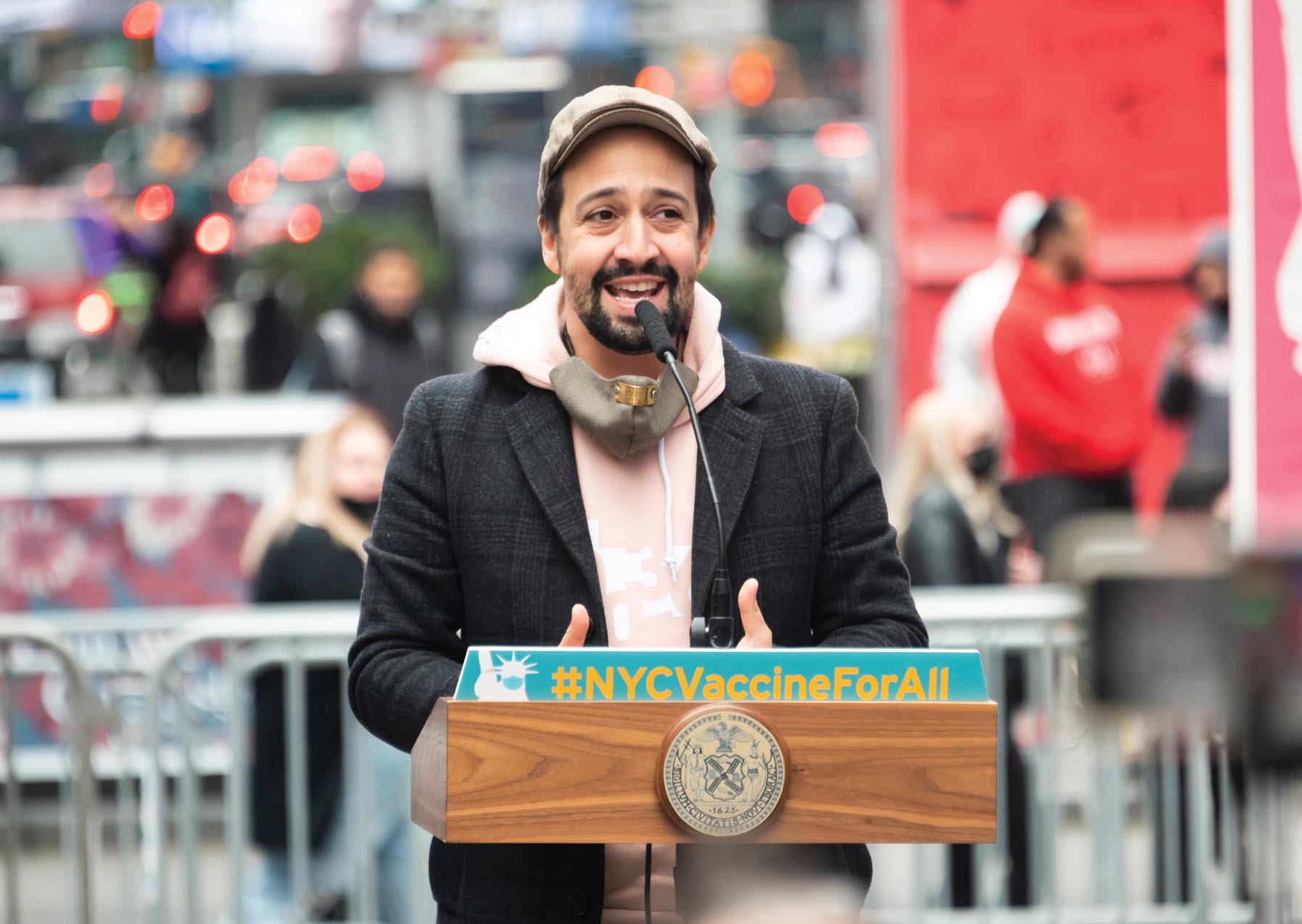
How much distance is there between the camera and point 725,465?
2844mm

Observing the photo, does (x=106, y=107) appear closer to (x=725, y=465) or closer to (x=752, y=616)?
(x=725, y=465)

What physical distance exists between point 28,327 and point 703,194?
14071 mm

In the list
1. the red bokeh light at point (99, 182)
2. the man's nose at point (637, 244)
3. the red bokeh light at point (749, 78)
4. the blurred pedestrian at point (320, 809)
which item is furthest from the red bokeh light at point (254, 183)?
the man's nose at point (637, 244)

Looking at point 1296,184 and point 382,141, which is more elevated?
point 382,141

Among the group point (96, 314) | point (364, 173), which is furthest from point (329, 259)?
point (96, 314)

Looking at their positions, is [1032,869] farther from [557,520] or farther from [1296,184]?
[557,520]

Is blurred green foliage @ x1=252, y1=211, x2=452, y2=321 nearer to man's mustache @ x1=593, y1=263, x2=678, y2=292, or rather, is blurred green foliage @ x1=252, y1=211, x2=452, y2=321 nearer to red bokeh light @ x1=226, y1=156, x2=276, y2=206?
red bokeh light @ x1=226, y1=156, x2=276, y2=206

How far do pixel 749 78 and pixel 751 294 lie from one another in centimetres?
291

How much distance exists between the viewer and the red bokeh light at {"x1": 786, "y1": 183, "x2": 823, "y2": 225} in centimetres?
2086

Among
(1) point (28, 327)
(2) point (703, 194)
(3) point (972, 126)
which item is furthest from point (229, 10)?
(2) point (703, 194)

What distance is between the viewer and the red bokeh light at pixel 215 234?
17406 millimetres

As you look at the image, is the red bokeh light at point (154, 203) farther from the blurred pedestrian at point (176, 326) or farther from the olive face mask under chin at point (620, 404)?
the olive face mask under chin at point (620, 404)

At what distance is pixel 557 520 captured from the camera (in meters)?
2.78

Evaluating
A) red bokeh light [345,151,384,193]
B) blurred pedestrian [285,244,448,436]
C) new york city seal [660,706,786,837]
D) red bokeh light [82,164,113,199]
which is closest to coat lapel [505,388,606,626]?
new york city seal [660,706,786,837]
